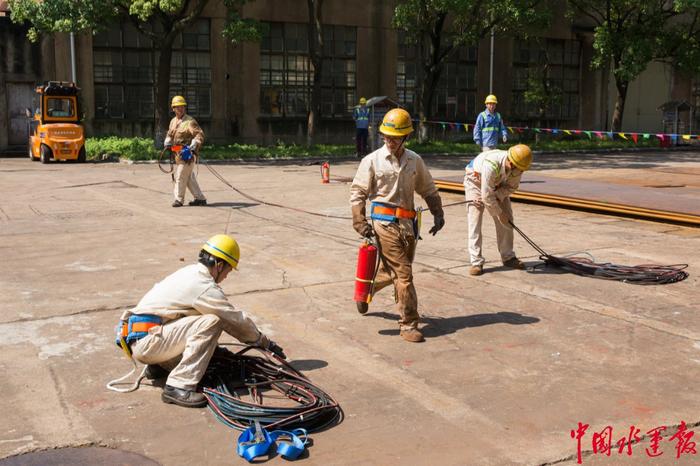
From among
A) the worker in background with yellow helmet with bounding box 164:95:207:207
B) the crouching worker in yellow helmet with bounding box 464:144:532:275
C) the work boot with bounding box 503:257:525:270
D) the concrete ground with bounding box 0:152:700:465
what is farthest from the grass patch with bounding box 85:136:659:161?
the work boot with bounding box 503:257:525:270

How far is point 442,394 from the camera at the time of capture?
18.7ft

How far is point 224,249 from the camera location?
18.3 feet

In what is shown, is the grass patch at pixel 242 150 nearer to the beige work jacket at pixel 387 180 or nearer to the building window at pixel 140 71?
the building window at pixel 140 71

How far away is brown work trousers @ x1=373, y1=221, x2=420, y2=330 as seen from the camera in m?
6.95

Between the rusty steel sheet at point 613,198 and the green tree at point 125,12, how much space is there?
35.9ft


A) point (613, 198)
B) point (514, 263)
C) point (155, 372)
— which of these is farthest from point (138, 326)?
point (613, 198)

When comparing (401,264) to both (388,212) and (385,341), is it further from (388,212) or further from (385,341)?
(385,341)

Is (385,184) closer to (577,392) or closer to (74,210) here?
(577,392)

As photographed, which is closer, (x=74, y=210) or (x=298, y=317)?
(x=298, y=317)

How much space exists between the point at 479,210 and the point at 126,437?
18.7ft

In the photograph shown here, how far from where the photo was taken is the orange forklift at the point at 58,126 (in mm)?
24812

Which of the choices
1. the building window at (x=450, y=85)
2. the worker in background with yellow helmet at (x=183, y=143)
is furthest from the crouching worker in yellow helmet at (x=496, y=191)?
the building window at (x=450, y=85)

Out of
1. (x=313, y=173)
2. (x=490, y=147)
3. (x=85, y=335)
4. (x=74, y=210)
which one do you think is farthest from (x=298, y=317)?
(x=313, y=173)

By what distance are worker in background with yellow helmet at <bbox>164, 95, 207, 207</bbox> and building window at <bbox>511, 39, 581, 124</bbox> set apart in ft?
83.3
